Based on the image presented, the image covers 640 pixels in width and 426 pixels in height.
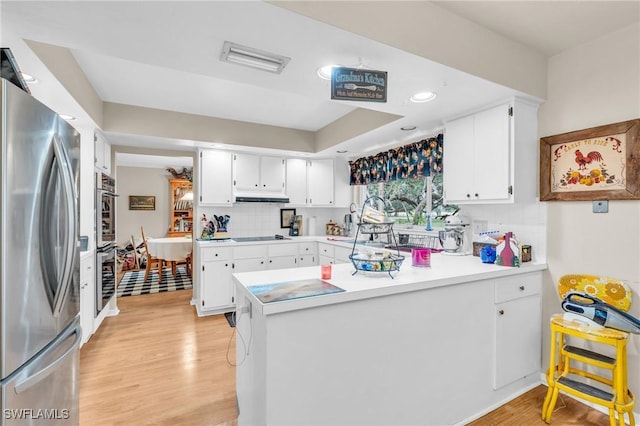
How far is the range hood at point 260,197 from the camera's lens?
4.24 m

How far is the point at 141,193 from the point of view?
7.35 meters

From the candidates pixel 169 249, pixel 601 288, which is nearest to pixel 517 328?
pixel 601 288

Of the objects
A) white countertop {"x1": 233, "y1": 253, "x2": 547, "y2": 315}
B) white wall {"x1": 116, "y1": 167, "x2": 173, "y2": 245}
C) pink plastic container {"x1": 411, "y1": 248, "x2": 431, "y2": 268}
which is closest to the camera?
white countertop {"x1": 233, "y1": 253, "x2": 547, "y2": 315}

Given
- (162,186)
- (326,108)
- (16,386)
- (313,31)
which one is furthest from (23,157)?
(162,186)

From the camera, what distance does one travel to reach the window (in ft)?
11.7

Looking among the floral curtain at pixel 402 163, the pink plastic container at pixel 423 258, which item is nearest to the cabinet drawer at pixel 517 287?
the pink plastic container at pixel 423 258

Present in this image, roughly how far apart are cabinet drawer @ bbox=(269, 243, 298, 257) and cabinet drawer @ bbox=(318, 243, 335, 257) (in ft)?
1.12

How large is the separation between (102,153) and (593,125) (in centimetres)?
457

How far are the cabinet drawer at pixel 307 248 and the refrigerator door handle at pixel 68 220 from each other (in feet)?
9.82

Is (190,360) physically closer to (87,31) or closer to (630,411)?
(87,31)

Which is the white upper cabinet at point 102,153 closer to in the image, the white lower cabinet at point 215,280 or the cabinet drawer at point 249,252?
the white lower cabinet at point 215,280

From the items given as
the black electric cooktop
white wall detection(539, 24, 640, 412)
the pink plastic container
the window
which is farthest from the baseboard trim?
the black electric cooktop

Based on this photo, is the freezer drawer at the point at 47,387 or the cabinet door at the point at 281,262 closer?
the freezer drawer at the point at 47,387

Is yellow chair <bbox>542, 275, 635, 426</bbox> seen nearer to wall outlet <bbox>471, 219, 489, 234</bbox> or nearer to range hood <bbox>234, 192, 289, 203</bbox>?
wall outlet <bbox>471, 219, 489, 234</bbox>
